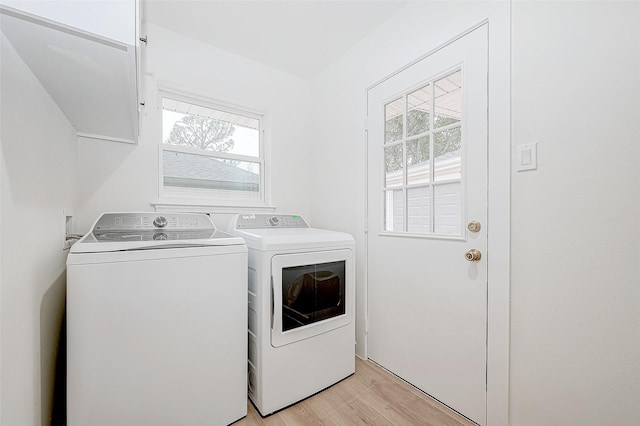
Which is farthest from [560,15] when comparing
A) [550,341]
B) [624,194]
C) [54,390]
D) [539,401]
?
[54,390]

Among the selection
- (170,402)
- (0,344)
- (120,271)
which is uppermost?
(120,271)

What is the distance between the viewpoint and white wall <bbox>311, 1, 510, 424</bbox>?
1290 millimetres

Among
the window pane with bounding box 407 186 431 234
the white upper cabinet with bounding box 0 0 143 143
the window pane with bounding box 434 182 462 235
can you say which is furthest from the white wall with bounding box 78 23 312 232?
the window pane with bounding box 434 182 462 235

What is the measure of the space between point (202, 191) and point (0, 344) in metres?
1.64

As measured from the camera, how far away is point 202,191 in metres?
2.26

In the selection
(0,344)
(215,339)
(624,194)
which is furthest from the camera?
(215,339)

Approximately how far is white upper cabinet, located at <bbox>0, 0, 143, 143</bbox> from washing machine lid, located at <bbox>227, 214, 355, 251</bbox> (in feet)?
3.01

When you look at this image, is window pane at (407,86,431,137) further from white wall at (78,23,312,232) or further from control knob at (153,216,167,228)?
control knob at (153,216,167,228)

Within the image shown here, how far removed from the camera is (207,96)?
→ 218cm

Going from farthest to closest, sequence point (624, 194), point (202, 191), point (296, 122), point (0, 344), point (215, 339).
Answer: point (296, 122) → point (202, 191) → point (215, 339) → point (624, 194) → point (0, 344)

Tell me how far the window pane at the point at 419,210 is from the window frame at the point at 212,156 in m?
1.30

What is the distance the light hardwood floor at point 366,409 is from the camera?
143 centimetres

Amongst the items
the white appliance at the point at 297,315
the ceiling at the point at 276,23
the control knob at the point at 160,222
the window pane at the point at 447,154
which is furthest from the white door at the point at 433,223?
the control knob at the point at 160,222

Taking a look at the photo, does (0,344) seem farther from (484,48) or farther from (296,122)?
(296,122)
